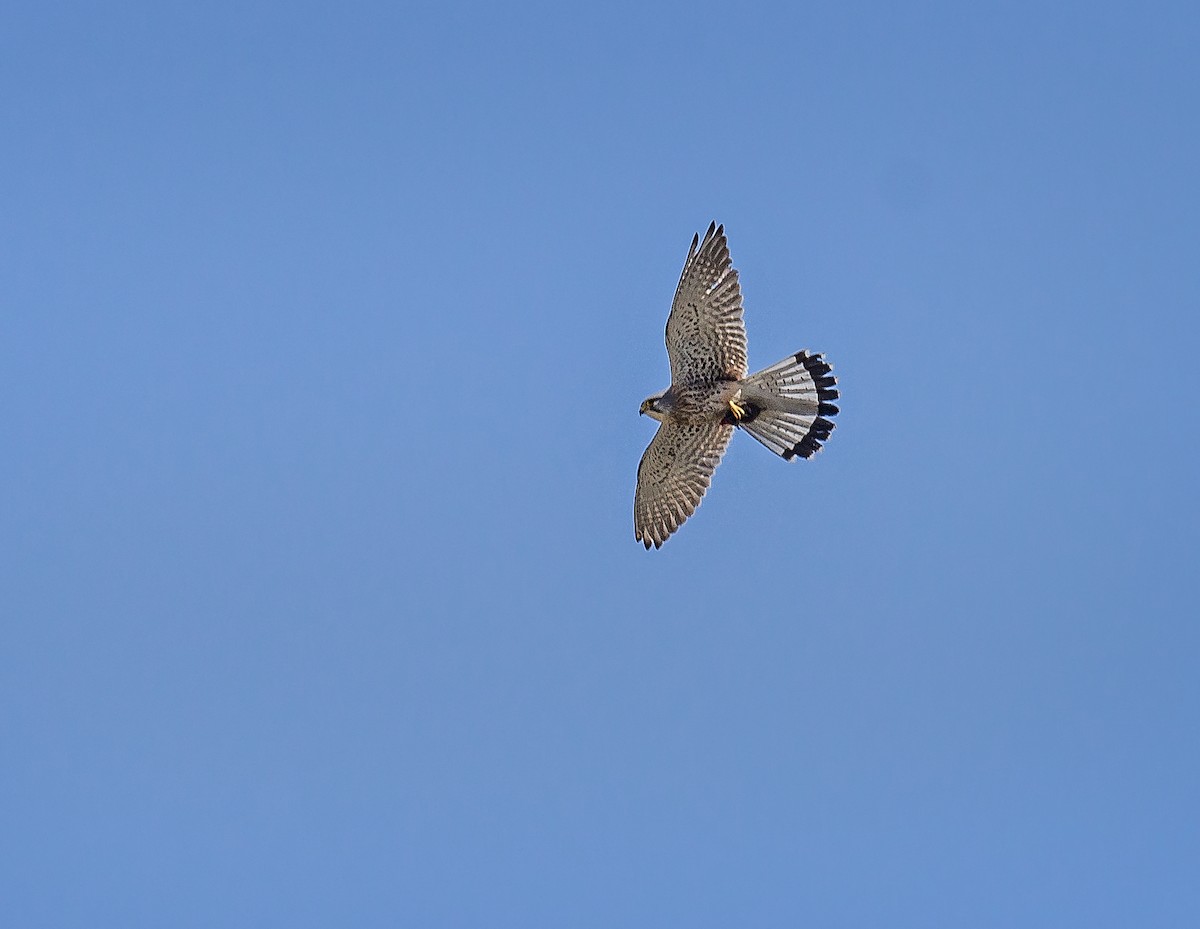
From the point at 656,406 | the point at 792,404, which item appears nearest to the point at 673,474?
the point at 656,406

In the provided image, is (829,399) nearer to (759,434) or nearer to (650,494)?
(759,434)

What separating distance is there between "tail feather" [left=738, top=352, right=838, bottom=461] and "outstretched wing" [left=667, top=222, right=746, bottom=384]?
31 cm

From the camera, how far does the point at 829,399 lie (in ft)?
53.8

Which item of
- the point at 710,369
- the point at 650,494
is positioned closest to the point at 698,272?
the point at 710,369

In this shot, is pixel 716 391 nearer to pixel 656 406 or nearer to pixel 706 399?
pixel 706 399

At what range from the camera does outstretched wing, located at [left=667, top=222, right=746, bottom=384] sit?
16.1 metres

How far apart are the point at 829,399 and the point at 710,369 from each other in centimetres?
123

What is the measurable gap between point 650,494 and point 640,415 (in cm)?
101

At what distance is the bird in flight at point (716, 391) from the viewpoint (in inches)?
635

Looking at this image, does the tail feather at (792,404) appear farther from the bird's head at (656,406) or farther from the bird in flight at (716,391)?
the bird's head at (656,406)

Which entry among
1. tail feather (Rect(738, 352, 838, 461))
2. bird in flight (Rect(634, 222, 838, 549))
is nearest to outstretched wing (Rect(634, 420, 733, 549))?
bird in flight (Rect(634, 222, 838, 549))

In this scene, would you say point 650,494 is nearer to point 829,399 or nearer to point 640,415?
point 640,415

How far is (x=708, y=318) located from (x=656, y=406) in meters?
1.13

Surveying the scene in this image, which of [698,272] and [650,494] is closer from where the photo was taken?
[698,272]
